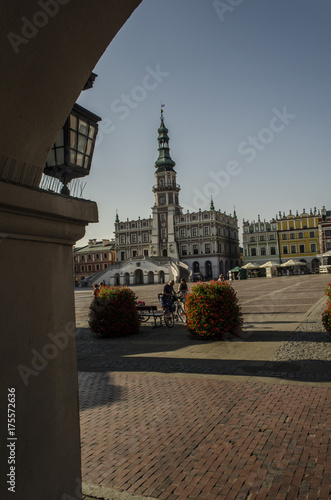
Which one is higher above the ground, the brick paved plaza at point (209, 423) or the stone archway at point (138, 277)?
the stone archway at point (138, 277)

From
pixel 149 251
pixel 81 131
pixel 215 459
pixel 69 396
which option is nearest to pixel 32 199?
pixel 69 396

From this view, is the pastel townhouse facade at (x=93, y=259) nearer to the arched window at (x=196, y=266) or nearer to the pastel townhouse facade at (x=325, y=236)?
the arched window at (x=196, y=266)

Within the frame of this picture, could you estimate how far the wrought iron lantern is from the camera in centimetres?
340

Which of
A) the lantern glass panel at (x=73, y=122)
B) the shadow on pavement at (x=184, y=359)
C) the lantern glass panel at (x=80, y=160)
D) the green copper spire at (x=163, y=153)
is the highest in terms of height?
the green copper spire at (x=163, y=153)

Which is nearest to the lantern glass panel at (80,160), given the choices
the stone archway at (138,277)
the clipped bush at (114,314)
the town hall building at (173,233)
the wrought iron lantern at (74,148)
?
the wrought iron lantern at (74,148)

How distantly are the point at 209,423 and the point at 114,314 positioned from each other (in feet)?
24.7

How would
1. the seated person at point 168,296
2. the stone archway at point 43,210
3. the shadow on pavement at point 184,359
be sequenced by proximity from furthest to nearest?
the seated person at point 168,296
the shadow on pavement at point 184,359
the stone archway at point 43,210

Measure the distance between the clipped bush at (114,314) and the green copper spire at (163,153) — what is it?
7071 centimetres

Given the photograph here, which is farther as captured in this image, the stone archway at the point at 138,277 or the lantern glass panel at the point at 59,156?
the stone archway at the point at 138,277

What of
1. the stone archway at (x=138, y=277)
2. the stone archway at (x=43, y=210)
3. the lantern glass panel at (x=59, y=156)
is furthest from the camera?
the stone archway at (x=138, y=277)

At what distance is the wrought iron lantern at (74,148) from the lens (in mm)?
3403

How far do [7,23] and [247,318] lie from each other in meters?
13.5

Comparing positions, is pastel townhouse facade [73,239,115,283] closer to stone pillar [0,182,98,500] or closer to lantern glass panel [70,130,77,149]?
lantern glass panel [70,130,77,149]

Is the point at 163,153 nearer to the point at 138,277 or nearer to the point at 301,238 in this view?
the point at 138,277
